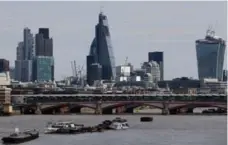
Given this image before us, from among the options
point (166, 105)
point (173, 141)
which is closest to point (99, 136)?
point (173, 141)

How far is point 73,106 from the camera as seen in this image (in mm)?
130750

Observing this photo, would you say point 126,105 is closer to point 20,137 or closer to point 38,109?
point 38,109

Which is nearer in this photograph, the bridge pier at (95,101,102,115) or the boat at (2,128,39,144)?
the boat at (2,128,39,144)

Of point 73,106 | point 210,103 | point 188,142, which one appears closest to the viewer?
point 188,142

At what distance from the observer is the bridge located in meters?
122

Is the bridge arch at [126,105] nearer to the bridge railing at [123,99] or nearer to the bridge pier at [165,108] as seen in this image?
the bridge pier at [165,108]

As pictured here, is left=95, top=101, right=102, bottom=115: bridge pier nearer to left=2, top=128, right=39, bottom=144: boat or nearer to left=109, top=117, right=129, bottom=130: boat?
left=109, top=117, right=129, bottom=130: boat

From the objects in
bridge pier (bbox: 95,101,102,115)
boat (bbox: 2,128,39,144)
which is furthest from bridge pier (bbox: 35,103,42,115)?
boat (bbox: 2,128,39,144)

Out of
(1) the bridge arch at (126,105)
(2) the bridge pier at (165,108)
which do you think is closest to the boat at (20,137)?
(2) the bridge pier at (165,108)

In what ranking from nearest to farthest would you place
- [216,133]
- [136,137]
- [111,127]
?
[136,137], [216,133], [111,127]

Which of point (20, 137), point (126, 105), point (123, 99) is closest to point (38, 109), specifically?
point (123, 99)

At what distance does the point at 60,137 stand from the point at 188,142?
13.1 metres

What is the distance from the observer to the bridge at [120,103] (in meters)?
122

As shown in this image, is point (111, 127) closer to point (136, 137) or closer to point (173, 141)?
point (136, 137)
